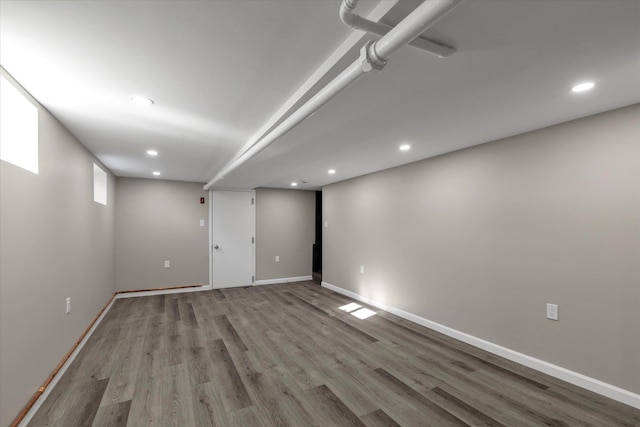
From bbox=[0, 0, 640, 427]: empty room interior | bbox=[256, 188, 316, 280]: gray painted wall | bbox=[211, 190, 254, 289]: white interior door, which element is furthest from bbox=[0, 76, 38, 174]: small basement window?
bbox=[256, 188, 316, 280]: gray painted wall

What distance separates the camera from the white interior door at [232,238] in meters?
6.02

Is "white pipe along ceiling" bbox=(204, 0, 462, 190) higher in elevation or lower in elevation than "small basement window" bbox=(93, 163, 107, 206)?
higher

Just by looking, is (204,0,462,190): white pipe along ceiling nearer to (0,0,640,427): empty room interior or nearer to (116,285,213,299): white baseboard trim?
(0,0,640,427): empty room interior

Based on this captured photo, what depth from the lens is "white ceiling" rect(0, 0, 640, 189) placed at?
1.21 meters

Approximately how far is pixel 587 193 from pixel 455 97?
1443 mm

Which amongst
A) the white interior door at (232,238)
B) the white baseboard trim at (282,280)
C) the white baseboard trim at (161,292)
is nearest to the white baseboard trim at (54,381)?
the white baseboard trim at (161,292)

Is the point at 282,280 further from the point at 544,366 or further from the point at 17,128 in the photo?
the point at 17,128

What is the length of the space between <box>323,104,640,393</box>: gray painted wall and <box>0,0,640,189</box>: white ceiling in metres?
0.30

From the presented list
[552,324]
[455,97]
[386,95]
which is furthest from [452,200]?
[386,95]

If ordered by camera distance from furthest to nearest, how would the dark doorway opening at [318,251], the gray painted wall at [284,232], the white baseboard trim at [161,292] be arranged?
the dark doorway opening at [318,251] → the gray painted wall at [284,232] → the white baseboard trim at [161,292]

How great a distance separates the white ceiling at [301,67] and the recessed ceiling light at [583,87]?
0.14ft

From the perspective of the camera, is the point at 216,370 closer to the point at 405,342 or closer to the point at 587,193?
the point at 405,342

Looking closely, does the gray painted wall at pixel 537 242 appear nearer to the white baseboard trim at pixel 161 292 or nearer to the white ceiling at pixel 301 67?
the white ceiling at pixel 301 67

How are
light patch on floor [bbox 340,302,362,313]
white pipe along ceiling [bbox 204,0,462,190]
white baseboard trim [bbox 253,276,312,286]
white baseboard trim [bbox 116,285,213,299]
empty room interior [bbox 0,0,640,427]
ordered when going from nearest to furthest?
white pipe along ceiling [bbox 204,0,462,190]
empty room interior [bbox 0,0,640,427]
light patch on floor [bbox 340,302,362,313]
white baseboard trim [bbox 116,285,213,299]
white baseboard trim [bbox 253,276,312,286]
